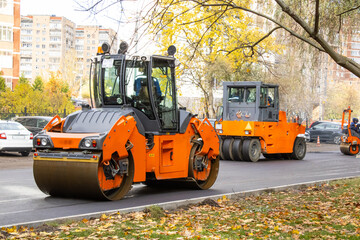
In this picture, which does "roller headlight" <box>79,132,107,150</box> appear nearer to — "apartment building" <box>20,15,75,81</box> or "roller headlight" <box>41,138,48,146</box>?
"roller headlight" <box>41,138,48,146</box>

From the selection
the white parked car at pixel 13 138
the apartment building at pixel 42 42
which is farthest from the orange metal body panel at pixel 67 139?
the apartment building at pixel 42 42

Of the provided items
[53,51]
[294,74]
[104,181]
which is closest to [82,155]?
[104,181]

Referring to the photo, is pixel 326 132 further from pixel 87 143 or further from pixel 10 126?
pixel 87 143

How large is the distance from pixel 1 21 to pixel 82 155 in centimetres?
5596

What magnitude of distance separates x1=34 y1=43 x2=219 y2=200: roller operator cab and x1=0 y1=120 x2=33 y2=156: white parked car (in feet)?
35.3

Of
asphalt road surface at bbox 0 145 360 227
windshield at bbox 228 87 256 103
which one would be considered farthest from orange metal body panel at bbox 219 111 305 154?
asphalt road surface at bbox 0 145 360 227

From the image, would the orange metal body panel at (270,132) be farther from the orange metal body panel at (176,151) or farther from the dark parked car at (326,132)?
the dark parked car at (326,132)

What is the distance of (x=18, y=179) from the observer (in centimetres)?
1525

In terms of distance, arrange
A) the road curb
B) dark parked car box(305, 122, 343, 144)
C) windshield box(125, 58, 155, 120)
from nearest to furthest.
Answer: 1. the road curb
2. windshield box(125, 58, 155, 120)
3. dark parked car box(305, 122, 343, 144)

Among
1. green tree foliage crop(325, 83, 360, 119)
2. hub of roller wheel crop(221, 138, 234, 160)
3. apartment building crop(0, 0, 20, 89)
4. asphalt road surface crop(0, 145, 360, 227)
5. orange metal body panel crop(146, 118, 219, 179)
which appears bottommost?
asphalt road surface crop(0, 145, 360, 227)

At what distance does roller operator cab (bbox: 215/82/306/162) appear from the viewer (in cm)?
2394

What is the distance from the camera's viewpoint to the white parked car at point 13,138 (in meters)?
23.1

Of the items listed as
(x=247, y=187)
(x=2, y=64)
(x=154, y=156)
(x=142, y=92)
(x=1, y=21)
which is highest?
(x=1, y=21)

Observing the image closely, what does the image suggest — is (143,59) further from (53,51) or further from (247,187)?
(53,51)
